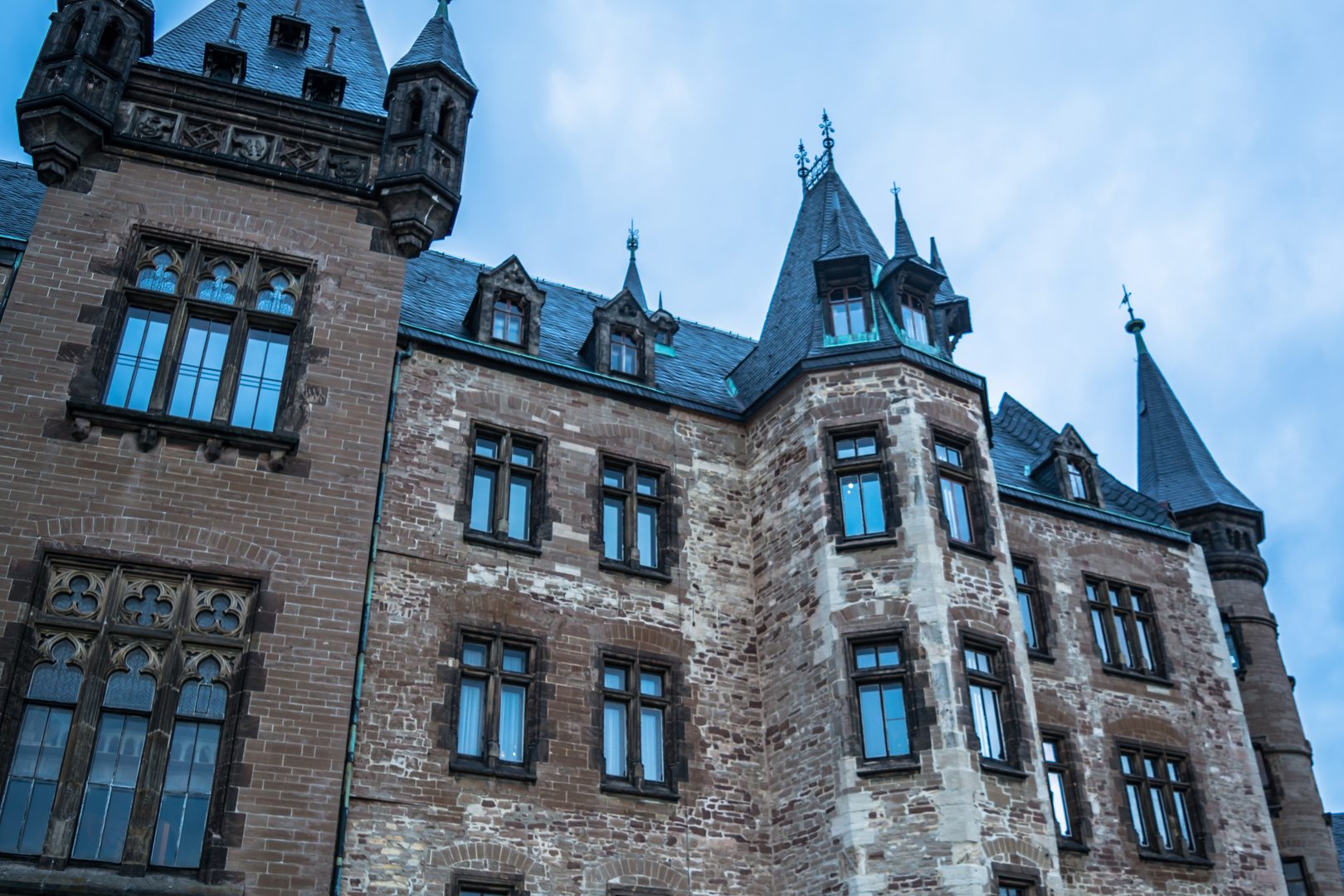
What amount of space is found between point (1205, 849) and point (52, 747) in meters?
17.1

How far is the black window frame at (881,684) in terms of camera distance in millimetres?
15797

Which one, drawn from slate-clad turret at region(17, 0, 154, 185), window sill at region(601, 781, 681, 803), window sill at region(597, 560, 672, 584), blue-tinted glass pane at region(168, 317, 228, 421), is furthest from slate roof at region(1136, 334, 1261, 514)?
slate-clad turret at region(17, 0, 154, 185)

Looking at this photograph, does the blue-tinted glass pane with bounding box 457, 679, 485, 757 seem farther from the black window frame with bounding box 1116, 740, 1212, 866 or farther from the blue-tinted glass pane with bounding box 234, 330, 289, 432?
the black window frame with bounding box 1116, 740, 1212, 866

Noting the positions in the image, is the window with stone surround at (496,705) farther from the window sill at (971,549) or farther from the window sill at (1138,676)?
the window sill at (1138,676)

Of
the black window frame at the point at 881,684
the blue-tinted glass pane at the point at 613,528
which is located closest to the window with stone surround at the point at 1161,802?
the black window frame at the point at 881,684

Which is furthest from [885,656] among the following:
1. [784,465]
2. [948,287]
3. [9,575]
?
[9,575]

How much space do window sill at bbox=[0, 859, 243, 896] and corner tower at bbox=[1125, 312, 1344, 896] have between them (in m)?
19.3

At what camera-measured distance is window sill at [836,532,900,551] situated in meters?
17.4

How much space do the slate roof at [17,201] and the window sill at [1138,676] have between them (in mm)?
18071

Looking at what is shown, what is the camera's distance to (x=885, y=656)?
16.8m

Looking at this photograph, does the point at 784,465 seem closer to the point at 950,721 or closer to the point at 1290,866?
the point at 950,721

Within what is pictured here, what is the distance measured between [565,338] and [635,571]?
522cm

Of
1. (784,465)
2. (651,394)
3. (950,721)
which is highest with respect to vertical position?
(651,394)

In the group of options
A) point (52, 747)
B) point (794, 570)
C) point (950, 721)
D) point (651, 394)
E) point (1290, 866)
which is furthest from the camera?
point (1290, 866)
